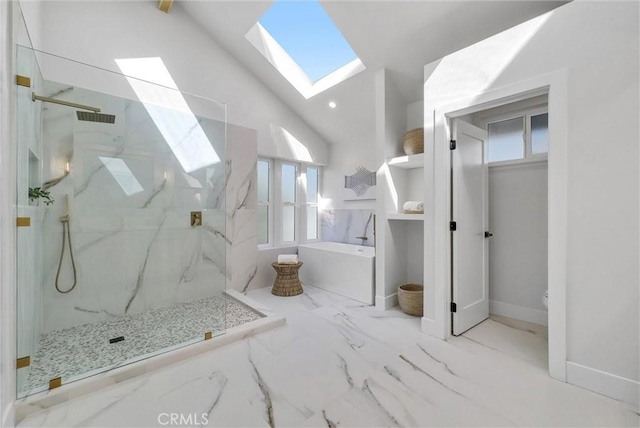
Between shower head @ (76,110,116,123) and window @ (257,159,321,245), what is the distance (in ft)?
6.02

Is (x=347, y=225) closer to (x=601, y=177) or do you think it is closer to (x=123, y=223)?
(x=123, y=223)

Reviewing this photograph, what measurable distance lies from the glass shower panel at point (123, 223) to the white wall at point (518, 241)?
284 centimetres

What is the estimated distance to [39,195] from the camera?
214cm

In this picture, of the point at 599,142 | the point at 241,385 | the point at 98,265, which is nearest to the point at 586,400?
the point at 599,142

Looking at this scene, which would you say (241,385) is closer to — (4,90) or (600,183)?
(4,90)

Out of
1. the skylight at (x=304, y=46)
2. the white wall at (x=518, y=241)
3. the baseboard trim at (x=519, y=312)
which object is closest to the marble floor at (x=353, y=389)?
the baseboard trim at (x=519, y=312)

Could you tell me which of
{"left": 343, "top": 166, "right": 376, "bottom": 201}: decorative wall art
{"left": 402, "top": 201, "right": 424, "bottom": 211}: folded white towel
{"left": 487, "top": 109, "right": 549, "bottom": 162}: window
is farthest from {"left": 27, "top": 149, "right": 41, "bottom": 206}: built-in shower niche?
{"left": 487, "top": 109, "right": 549, "bottom": 162}: window

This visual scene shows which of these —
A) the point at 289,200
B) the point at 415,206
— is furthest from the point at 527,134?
the point at 289,200

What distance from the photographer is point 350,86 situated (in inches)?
133

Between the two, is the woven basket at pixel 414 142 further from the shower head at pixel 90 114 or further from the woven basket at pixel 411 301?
the shower head at pixel 90 114

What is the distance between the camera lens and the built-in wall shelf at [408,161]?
2.80 m

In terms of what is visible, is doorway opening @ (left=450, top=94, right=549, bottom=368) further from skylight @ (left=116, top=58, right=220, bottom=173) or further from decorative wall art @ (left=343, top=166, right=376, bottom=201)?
skylight @ (left=116, top=58, right=220, bottom=173)

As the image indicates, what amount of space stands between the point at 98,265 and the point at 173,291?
0.70 metres

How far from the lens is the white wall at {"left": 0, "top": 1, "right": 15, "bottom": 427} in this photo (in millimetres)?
1317
